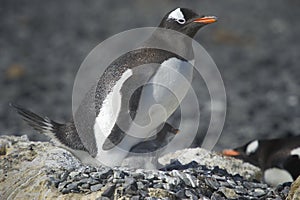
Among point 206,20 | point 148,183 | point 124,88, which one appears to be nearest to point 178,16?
point 206,20

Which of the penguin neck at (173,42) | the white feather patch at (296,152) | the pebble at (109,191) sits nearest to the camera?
the pebble at (109,191)

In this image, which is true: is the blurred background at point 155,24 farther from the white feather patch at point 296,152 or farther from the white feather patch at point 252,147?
the white feather patch at point 296,152

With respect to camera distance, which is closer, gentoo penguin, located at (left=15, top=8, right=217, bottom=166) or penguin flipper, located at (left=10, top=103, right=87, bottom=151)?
gentoo penguin, located at (left=15, top=8, right=217, bottom=166)

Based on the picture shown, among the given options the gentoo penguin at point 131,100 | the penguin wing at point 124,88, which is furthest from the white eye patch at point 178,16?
the penguin wing at point 124,88

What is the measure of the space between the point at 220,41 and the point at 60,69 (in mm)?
2908

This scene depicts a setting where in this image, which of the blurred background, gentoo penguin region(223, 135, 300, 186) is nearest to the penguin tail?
gentoo penguin region(223, 135, 300, 186)

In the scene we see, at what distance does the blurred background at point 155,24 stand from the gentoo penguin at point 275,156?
45.2 inches

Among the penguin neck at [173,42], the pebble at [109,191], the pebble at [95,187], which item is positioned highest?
the penguin neck at [173,42]

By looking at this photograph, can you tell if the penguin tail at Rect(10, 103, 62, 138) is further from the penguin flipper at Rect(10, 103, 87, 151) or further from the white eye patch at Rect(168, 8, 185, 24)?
the white eye patch at Rect(168, 8, 185, 24)

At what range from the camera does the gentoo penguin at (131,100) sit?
12.7ft

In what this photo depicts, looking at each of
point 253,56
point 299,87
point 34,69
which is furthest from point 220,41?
point 34,69

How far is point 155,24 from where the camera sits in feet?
38.3

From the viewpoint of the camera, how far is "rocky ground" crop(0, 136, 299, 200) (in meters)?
3.48

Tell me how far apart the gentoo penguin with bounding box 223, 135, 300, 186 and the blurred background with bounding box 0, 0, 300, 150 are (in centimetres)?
115
